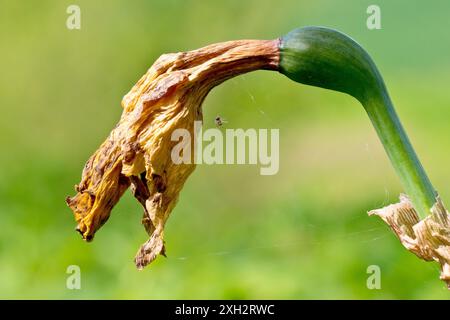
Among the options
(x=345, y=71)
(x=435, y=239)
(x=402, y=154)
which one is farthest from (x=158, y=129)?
(x=435, y=239)

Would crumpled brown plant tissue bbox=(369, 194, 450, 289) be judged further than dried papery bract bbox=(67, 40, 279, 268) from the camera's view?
No

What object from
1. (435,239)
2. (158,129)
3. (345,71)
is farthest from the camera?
(158,129)

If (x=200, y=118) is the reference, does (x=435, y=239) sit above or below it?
below

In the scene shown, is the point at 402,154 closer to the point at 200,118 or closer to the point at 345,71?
the point at 345,71

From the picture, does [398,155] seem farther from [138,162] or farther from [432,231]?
[138,162]

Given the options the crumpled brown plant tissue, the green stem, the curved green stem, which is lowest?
the crumpled brown plant tissue

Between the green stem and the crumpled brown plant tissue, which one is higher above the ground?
the green stem

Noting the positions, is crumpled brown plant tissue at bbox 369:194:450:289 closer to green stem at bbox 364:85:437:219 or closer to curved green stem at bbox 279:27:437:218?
green stem at bbox 364:85:437:219

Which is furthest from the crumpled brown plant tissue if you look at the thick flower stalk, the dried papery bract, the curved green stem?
the dried papery bract
